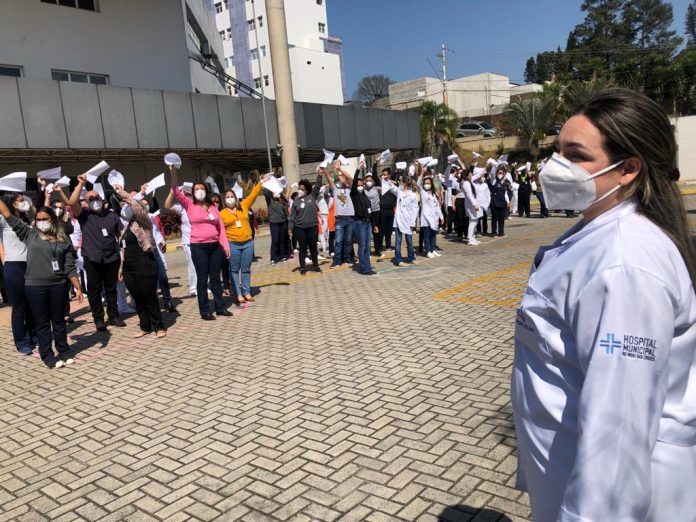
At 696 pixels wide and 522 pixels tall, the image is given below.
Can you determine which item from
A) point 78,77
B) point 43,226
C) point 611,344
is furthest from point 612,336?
point 78,77

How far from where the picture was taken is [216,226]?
7.86m

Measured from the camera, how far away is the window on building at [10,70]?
18.2 m

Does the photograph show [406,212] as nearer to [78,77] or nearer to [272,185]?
[272,185]

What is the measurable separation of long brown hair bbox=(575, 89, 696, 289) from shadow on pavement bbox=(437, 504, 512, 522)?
79.6 inches

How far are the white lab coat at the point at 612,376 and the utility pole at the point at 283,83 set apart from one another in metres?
20.3

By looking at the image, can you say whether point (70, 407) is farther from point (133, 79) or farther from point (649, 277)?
point (133, 79)

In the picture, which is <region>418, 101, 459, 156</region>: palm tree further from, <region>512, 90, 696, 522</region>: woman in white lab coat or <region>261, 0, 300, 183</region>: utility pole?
<region>512, 90, 696, 522</region>: woman in white lab coat

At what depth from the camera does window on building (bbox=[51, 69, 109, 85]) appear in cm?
1950

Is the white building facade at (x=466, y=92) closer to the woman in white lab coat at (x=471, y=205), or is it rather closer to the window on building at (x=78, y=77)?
the window on building at (x=78, y=77)

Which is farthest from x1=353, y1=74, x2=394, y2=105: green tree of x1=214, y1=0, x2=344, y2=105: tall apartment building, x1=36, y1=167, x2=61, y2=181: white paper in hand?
x1=36, y1=167, x2=61, y2=181: white paper in hand

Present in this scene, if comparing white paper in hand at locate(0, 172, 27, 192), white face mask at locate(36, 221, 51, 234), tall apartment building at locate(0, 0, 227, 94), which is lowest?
white face mask at locate(36, 221, 51, 234)

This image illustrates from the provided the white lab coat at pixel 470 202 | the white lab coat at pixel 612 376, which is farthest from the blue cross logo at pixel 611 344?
the white lab coat at pixel 470 202

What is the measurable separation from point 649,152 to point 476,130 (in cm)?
5062

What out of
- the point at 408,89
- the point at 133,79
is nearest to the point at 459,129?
the point at 408,89
